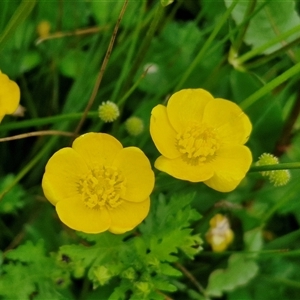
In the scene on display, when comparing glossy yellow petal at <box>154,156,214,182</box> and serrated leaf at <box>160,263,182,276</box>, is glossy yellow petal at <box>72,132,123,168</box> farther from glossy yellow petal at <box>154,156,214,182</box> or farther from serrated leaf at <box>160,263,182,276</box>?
serrated leaf at <box>160,263,182,276</box>

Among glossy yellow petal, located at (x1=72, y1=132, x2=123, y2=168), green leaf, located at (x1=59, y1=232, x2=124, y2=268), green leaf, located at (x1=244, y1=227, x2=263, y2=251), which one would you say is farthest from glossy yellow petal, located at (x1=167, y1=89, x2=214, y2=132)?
green leaf, located at (x1=244, y1=227, x2=263, y2=251)

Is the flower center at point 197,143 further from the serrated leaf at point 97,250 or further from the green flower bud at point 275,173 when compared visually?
the serrated leaf at point 97,250

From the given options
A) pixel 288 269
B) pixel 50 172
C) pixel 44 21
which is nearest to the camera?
pixel 50 172

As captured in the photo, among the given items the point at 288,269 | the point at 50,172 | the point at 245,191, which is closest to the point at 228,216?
the point at 245,191

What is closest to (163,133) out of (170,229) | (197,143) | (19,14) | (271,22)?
(197,143)

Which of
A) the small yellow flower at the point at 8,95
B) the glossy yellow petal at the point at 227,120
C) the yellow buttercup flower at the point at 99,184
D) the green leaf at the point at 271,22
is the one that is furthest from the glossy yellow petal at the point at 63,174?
the green leaf at the point at 271,22

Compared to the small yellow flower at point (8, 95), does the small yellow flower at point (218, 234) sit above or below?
below

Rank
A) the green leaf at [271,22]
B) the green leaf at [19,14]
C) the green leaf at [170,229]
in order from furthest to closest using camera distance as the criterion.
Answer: the green leaf at [271,22] < the green leaf at [170,229] < the green leaf at [19,14]

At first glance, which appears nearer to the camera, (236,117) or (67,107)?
(236,117)

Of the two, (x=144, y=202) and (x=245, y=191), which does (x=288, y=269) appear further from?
A: (x=144, y=202)
